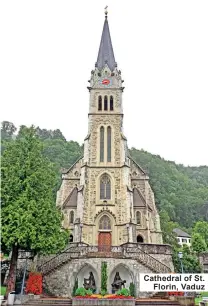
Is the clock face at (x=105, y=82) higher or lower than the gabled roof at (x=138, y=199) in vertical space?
higher

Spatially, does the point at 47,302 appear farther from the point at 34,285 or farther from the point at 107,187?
the point at 107,187

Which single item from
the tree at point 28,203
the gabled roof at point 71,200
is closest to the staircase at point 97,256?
the tree at point 28,203

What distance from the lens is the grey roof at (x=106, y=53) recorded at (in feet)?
136

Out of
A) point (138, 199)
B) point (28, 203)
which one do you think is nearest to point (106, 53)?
point (138, 199)

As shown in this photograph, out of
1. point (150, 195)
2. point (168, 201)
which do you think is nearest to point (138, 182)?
point (150, 195)

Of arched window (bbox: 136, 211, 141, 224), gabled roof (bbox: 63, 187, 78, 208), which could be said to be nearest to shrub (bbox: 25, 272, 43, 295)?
gabled roof (bbox: 63, 187, 78, 208)

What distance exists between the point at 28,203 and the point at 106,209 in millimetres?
14985

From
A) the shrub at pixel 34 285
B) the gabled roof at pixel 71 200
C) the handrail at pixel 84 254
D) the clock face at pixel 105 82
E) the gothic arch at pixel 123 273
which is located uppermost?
the clock face at pixel 105 82

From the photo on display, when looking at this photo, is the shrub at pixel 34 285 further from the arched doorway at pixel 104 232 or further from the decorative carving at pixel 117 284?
the arched doorway at pixel 104 232

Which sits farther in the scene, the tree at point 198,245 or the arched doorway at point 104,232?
the tree at point 198,245

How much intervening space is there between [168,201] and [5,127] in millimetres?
66330

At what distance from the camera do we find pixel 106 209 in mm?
31641

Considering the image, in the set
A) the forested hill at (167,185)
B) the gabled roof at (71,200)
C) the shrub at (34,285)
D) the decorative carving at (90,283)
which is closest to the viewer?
the shrub at (34,285)

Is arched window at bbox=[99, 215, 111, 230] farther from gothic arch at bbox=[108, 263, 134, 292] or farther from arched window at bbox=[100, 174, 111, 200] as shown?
gothic arch at bbox=[108, 263, 134, 292]
